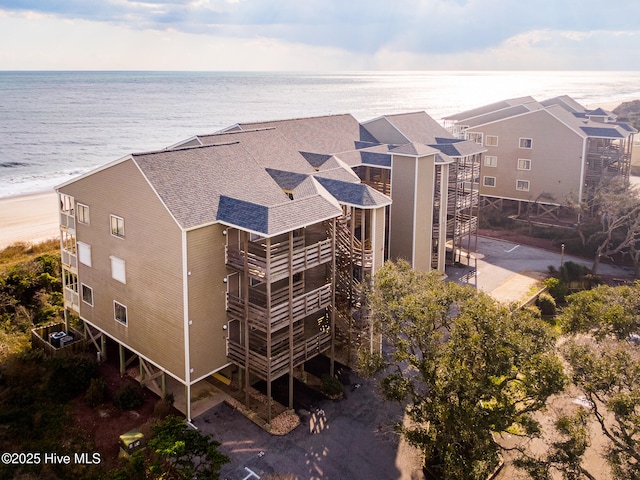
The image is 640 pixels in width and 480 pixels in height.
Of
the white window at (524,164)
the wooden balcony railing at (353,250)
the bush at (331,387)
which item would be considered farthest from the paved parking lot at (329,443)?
the white window at (524,164)

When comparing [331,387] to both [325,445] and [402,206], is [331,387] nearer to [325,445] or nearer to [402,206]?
[325,445]

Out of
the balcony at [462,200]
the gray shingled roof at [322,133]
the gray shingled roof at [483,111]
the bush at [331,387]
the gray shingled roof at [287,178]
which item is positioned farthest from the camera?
the gray shingled roof at [483,111]

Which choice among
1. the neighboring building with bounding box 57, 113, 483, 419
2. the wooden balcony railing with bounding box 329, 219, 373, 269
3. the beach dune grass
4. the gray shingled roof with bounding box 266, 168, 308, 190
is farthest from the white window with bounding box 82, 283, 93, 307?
the beach dune grass

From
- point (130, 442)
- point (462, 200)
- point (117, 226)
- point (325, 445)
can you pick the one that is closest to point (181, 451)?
point (130, 442)

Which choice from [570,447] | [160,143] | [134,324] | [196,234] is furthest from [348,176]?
[160,143]

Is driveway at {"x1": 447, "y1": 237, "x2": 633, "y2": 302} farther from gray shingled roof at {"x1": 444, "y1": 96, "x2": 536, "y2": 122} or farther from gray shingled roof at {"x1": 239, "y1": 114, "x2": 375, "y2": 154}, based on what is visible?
gray shingled roof at {"x1": 444, "y1": 96, "x2": 536, "y2": 122}

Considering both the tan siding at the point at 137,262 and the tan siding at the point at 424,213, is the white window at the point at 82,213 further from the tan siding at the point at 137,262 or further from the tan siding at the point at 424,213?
the tan siding at the point at 424,213
